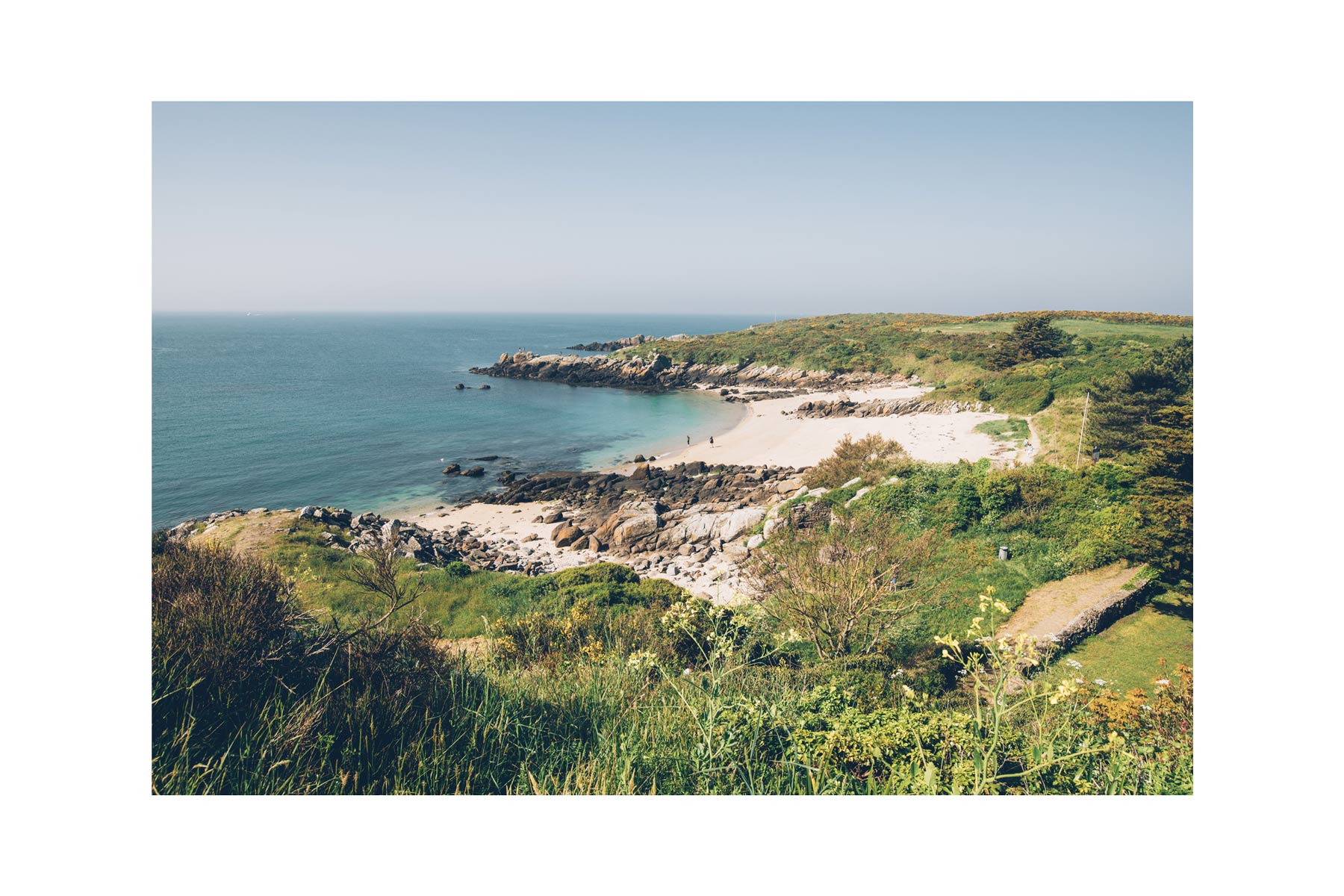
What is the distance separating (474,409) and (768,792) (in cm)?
2573

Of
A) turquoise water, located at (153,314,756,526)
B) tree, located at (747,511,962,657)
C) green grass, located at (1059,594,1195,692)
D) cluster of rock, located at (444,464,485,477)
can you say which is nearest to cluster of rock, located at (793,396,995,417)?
turquoise water, located at (153,314,756,526)

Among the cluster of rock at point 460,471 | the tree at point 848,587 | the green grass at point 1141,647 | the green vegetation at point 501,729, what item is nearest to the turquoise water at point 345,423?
the cluster of rock at point 460,471

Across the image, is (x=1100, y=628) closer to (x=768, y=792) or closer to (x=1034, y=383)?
(x=768, y=792)

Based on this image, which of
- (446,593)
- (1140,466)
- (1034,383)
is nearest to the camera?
(1140,466)

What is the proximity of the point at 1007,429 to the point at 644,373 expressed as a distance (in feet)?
85.3

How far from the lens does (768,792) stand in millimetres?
3338

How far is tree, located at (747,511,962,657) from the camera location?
551cm

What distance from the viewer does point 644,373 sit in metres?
37.1

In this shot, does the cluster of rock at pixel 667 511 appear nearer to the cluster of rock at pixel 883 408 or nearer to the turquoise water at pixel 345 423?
the turquoise water at pixel 345 423

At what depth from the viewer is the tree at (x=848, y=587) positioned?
18.1 feet

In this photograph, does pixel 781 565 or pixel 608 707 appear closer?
pixel 608 707

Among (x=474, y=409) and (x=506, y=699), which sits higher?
(x=474, y=409)

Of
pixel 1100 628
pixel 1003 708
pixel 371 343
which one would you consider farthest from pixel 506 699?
pixel 371 343

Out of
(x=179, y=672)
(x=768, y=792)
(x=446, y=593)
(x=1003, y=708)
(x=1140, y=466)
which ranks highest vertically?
(x=1140, y=466)
